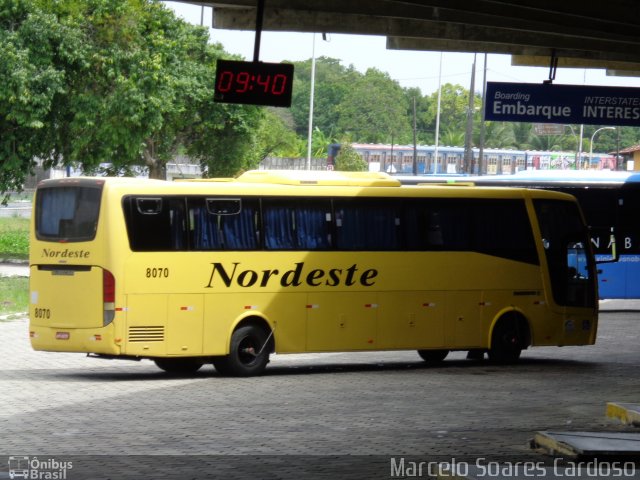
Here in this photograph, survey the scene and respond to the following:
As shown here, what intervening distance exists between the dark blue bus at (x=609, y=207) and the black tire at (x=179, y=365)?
16.6 metres

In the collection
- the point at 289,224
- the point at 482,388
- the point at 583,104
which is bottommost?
the point at 482,388

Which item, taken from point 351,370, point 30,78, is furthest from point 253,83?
point 30,78

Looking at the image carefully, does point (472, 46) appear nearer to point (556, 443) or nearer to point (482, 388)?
point (482, 388)

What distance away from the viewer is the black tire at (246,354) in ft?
64.5

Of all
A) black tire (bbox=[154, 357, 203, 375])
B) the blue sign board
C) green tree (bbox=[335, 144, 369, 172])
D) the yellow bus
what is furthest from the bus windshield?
green tree (bbox=[335, 144, 369, 172])

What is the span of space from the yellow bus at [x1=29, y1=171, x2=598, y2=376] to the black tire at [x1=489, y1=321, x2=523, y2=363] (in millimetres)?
24

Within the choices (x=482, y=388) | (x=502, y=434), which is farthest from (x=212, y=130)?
(x=502, y=434)

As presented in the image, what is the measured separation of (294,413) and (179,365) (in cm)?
570

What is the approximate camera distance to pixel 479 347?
2191 centimetres

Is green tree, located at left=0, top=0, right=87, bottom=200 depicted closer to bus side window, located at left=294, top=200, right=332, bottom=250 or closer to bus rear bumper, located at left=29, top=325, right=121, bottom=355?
bus side window, located at left=294, top=200, right=332, bottom=250

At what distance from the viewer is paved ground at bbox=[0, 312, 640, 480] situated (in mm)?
11320

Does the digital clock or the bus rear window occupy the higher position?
the digital clock

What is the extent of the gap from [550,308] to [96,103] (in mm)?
23616

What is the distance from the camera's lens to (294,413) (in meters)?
15.1
